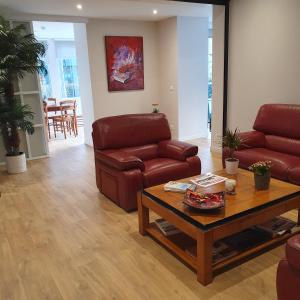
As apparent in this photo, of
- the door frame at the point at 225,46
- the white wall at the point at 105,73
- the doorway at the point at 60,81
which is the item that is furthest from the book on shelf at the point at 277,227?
the doorway at the point at 60,81

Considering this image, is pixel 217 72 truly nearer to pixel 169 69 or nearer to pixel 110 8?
pixel 169 69

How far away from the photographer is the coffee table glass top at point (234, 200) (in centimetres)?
217

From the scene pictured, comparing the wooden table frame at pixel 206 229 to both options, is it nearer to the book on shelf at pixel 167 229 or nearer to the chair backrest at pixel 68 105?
the book on shelf at pixel 167 229

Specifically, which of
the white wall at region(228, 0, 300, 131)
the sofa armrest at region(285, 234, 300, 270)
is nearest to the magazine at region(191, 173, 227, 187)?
the sofa armrest at region(285, 234, 300, 270)

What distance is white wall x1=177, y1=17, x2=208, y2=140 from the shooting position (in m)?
6.25

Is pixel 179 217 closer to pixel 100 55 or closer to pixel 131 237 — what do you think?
pixel 131 237

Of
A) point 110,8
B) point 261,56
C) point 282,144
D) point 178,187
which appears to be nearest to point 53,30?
point 110,8

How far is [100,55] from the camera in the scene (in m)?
6.20

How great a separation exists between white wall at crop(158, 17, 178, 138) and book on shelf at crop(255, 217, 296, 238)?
4071mm

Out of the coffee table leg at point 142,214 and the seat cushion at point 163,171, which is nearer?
the coffee table leg at point 142,214

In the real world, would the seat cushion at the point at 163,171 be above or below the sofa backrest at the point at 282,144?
below

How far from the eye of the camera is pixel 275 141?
3982 mm

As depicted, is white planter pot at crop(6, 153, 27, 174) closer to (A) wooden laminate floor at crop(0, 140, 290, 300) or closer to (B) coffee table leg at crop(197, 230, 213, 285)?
(A) wooden laminate floor at crop(0, 140, 290, 300)

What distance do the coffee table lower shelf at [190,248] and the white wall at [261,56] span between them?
2.40 meters
